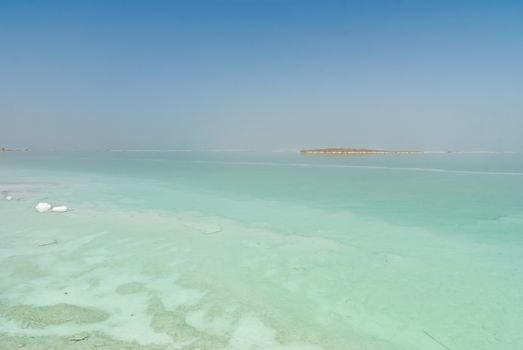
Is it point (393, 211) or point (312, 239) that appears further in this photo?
point (393, 211)

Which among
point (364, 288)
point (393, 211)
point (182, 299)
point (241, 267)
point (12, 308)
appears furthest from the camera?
point (393, 211)

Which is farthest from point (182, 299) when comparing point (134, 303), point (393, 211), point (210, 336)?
point (393, 211)

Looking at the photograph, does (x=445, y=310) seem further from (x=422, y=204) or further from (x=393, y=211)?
(x=422, y=204)

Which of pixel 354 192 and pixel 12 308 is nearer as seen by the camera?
pixel 12 308

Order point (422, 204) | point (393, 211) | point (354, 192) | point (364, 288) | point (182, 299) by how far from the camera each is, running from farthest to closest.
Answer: point (354, 192) → point (422, 204) → point (393, 211) → point (364, 288) → point (182, 299)

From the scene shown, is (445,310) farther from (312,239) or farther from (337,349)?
(312,239)

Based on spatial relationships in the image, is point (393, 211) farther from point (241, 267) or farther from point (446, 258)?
point (241, 267)

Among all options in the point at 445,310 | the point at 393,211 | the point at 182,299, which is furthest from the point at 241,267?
the point at 393,211

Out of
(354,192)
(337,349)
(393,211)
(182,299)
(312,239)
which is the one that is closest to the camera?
(337,349)

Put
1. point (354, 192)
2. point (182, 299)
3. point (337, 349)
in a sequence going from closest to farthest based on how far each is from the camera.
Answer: point (337, 349)
point (182, 299)
point (354, 192)
